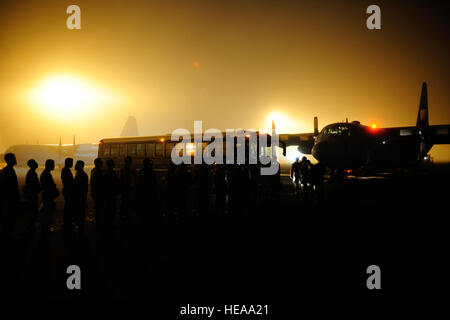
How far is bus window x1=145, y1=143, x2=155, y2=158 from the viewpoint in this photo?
1791 centimetres

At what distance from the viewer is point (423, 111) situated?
29.4 meters

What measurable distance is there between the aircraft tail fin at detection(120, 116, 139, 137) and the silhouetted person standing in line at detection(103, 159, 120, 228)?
7283 inches

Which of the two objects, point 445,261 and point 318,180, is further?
point 318,180

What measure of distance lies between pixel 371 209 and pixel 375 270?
21.7 feet

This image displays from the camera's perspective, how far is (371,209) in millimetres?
10609

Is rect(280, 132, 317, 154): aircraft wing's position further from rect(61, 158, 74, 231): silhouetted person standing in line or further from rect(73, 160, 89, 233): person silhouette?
rect(61, 158, 74, 231): silhouetted person standing in line

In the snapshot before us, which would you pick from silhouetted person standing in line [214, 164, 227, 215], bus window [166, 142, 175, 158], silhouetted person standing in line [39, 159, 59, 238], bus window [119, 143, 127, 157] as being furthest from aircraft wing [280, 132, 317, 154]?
silhouetted person standing in line [39, 159, 59, 238]

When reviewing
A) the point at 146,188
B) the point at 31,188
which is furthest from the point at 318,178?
the point at 31,188

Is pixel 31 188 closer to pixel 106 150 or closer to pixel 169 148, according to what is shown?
pixel 169 148

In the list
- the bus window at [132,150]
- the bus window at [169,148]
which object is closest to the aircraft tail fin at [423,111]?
the bus window at [169,148]

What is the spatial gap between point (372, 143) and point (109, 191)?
697 inches
